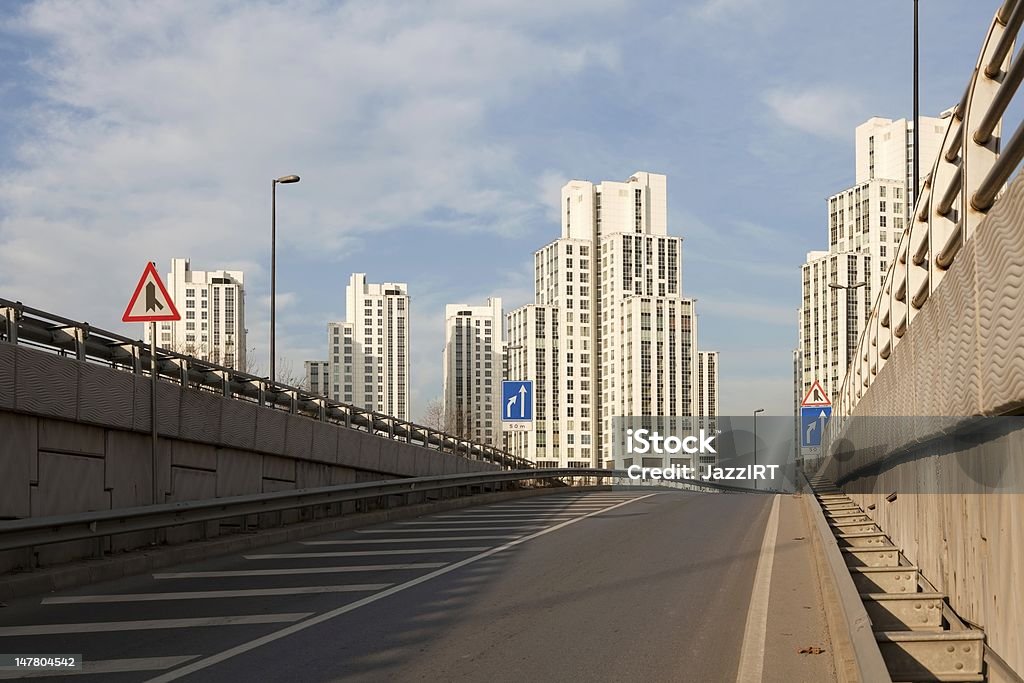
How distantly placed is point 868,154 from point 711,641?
169 metres

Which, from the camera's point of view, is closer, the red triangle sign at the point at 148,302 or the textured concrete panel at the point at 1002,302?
the textured concrete panel at the point at 1002,302

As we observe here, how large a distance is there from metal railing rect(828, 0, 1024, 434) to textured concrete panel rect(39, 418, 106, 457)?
10.7m

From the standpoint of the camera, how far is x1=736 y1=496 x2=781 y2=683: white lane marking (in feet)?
26.1

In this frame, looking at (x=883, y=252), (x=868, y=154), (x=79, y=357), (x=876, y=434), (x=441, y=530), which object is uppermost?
(x=868, y=154)

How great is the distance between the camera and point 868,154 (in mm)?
167000

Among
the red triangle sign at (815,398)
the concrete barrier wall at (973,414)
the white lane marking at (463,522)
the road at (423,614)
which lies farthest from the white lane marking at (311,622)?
the red triangle sign at (815,398)

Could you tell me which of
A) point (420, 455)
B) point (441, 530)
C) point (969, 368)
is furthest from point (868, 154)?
point (969, 368)

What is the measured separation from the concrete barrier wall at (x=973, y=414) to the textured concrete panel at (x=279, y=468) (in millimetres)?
13464

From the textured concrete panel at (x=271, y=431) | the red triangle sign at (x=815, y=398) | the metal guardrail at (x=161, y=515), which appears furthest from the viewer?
the red triangle sign at (x=815, y=398)

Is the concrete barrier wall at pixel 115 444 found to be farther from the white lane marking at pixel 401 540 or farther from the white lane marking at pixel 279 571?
the white lane marking at pixel 401 540

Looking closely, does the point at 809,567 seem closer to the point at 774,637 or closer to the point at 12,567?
the point at 774,637

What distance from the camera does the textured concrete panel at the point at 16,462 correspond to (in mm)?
13469

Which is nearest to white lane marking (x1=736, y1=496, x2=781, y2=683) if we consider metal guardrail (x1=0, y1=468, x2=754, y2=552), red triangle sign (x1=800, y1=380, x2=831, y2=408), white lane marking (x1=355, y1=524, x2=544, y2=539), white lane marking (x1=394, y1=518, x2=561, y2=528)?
white lane marking (x1=355, y1=524, x2=544, y2=539)

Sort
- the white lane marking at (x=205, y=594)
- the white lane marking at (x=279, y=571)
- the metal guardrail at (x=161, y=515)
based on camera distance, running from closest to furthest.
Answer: the white lane marking at (x=205, y=594) < the metal guardrail at (x=161, y=515) < the white lane marking at (x=279, y=571)
